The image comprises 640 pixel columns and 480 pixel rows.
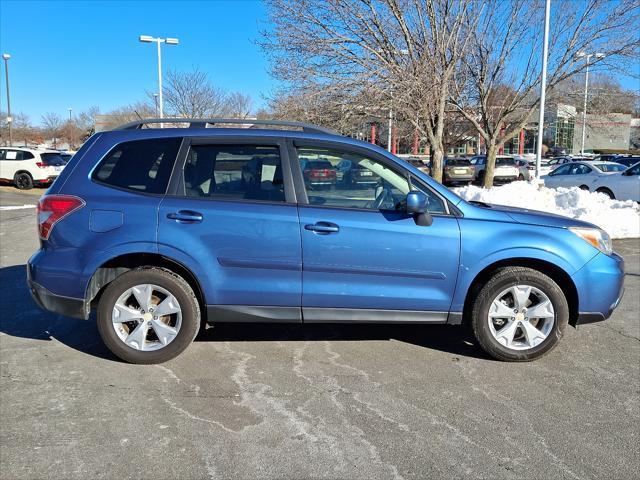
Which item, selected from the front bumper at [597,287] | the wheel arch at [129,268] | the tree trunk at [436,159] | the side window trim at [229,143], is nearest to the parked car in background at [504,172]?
the tree trunk at [436,159]

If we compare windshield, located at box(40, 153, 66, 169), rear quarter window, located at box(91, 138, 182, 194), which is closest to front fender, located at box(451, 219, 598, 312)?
rear quarter window, located at box(91, 138, 182, 194)

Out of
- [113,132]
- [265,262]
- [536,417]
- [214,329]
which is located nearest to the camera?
[536,417]

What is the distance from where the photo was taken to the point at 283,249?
13.2 feet

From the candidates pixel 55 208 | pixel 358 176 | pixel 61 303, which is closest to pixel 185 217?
pixel 55 208

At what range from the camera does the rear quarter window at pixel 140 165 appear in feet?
13.7

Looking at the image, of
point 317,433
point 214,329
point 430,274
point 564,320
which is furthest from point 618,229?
point 317,433

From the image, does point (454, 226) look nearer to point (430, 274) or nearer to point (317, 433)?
point (430, 274)

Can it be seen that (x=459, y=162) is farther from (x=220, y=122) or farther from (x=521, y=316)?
(x=220, y=122)

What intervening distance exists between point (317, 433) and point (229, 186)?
6.56ft

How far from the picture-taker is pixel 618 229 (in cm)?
1042

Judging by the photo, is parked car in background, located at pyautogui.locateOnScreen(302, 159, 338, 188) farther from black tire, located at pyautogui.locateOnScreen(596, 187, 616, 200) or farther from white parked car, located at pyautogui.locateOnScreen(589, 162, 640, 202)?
black tire, located at pyautogui.locateOnScreen(596, 187, 616, 200)

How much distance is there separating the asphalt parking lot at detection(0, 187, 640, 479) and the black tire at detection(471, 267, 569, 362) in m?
0.13

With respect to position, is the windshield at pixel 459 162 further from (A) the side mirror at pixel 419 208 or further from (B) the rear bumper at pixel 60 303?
(B) the rear bumper at pixel 60 303

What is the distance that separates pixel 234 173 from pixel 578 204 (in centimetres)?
967
